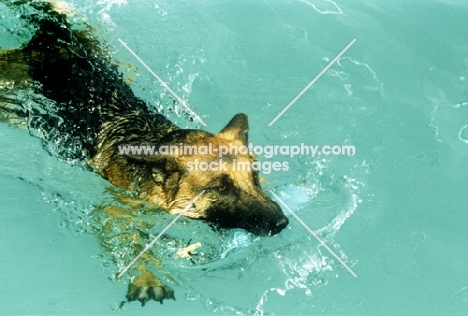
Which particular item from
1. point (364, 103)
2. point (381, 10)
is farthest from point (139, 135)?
point (381, 10)

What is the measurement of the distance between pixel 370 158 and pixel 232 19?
370cm

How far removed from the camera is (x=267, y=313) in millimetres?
5844

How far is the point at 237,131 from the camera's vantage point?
555 cm

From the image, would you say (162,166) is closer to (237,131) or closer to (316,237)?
(237,131)

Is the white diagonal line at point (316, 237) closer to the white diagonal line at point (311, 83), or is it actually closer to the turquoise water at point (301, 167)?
the turquoise water at point (301, 167)

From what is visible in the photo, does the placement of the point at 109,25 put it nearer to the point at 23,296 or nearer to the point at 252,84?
the point at 252,84

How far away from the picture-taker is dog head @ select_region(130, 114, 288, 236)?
506 cm

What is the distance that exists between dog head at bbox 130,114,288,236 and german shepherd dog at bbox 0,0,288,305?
0.03 feet

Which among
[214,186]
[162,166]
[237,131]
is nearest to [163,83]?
[237,131]

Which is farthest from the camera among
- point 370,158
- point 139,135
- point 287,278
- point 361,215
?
point 370,158

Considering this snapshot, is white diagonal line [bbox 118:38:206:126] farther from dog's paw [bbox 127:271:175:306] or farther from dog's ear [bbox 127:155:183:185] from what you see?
dog's paw [bbox 127:271:175:306]

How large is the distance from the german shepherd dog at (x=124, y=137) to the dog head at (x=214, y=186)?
0.03ft

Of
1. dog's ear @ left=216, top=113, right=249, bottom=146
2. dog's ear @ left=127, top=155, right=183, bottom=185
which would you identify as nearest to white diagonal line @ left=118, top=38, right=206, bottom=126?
dog's ear @ left=216, top=113, right=249, bottom=146

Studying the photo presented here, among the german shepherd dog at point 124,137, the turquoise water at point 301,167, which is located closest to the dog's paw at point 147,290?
the german shepherd dog at point 124,137
